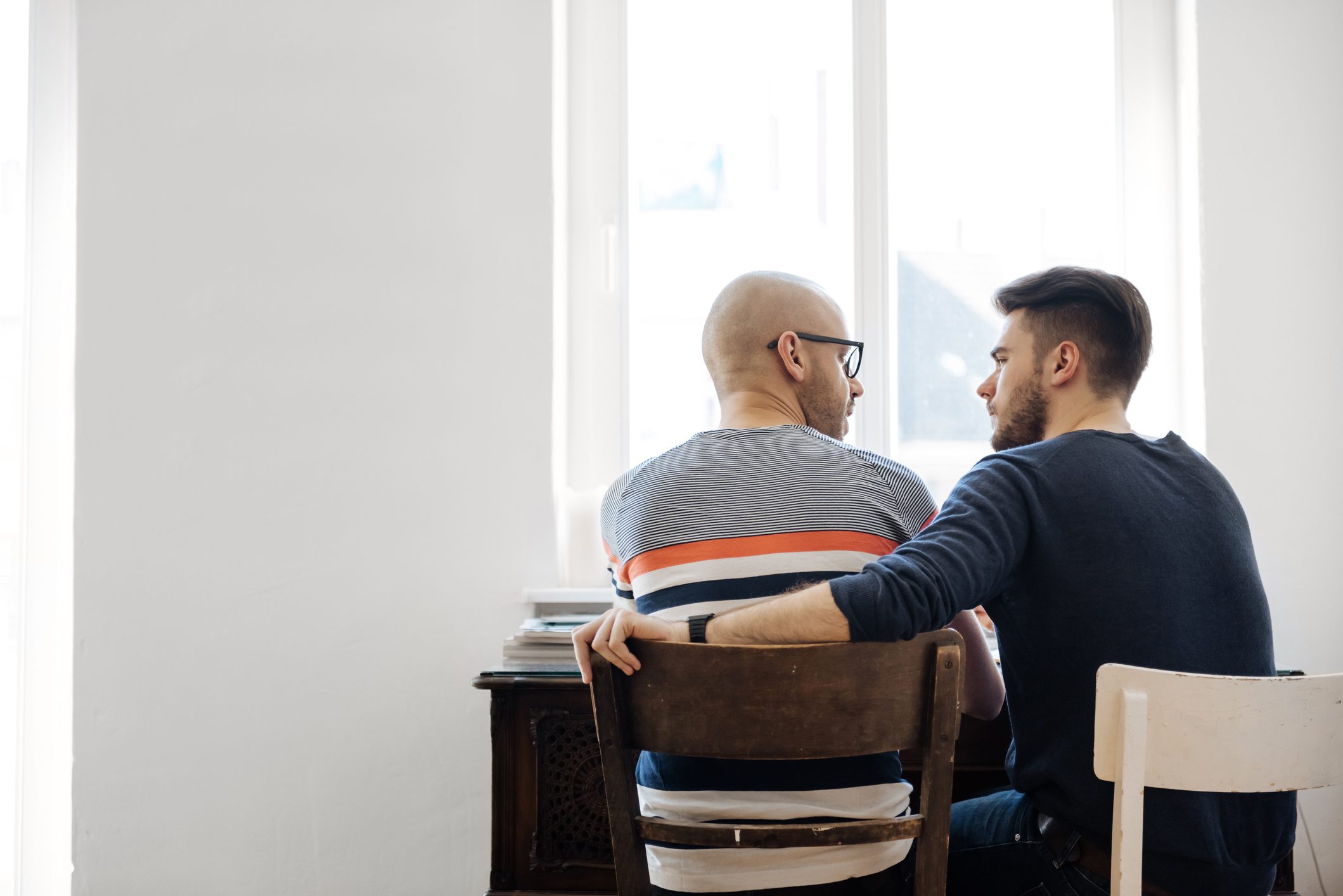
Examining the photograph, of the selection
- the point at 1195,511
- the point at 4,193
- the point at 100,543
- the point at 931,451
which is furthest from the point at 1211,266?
the point at 4,193

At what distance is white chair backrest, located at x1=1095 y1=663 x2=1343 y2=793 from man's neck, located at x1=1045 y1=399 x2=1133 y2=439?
421 millimetres

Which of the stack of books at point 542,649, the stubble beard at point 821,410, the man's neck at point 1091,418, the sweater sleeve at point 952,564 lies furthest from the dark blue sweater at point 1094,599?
the stack of books at point 542,649

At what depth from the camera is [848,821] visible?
1.13m

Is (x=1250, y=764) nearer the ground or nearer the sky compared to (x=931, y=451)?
nearer the ground

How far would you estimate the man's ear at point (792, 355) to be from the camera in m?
1.50

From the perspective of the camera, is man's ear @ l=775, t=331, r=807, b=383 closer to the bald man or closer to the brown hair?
the bald man

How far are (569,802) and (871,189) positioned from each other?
5.28 ft

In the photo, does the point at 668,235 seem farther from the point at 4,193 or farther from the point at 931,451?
the point at 4,193

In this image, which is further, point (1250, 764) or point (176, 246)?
point (176, 246)

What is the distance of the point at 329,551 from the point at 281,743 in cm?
44

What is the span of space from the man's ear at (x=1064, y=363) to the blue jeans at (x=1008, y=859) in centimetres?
58

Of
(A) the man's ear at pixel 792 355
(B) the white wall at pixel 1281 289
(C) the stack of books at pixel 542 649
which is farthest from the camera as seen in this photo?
(B) the white wall at pixel 1281 289

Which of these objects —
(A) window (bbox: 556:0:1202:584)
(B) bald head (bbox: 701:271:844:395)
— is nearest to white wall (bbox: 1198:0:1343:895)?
(A) window (bbox: 556:0:1202:584)

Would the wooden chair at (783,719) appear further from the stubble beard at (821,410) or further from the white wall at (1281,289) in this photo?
the white wall at (1281,289)
